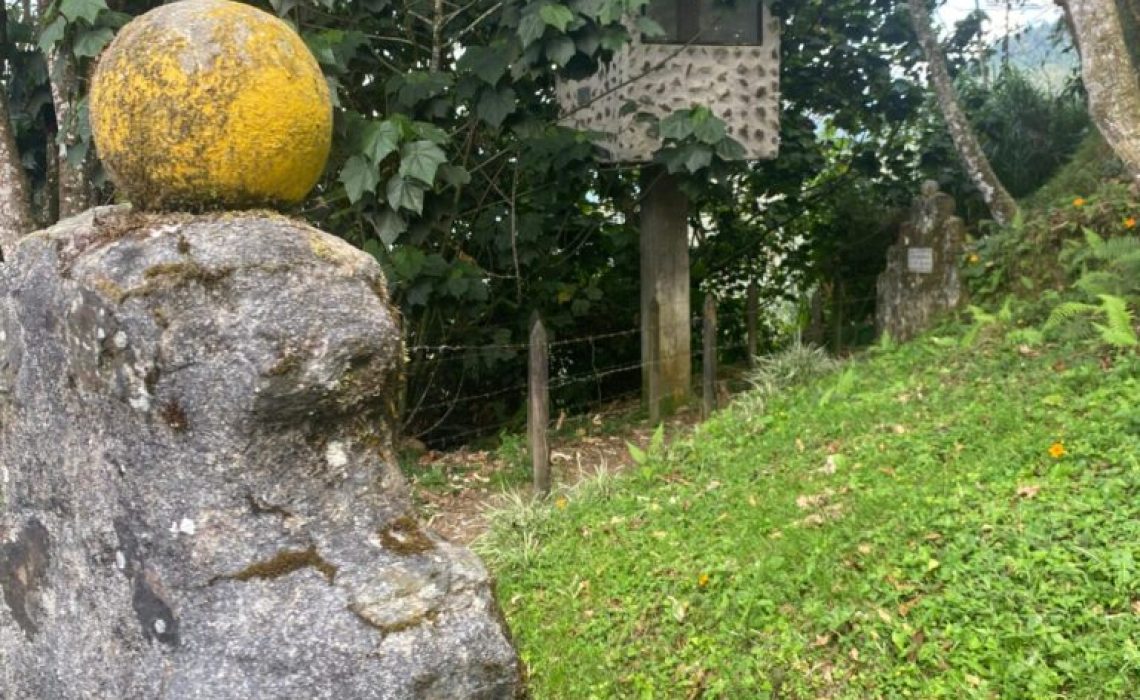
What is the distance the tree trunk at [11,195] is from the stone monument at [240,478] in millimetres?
4122

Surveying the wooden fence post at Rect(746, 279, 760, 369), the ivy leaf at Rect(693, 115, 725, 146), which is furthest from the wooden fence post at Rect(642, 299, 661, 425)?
the ivy leaf at Rect(693, 115, 725, 146)

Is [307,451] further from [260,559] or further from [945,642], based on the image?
[945,642]

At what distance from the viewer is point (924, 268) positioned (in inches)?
364

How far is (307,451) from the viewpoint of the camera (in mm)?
2871

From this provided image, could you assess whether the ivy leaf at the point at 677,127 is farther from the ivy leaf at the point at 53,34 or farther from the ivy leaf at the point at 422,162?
the ivy leaf at the point at 53,34

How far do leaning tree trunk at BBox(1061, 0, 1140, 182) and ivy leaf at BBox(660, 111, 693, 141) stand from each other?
2.52 meters

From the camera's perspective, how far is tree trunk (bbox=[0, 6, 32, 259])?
6.66 m

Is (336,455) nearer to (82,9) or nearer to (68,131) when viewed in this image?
(82,9)

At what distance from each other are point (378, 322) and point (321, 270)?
208 mm

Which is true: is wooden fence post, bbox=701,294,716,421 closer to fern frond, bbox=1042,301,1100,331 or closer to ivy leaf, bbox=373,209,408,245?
fern frond, bbox=1042,301,1100,331

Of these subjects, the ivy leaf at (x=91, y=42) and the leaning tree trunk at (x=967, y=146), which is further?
the leaning tree trunk at (x=967, y=146)

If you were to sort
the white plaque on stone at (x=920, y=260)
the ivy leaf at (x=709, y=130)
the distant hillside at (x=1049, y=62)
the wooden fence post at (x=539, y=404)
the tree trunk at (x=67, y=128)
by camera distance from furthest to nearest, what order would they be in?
the distant hillside at (x=1049, y=62), the white plaque on stone at (x=920, y=260), the ivy leaf at (x=709, y=130), the wooden fence post at (x=539, y=404), the tree trunk at (x=67, y=128)

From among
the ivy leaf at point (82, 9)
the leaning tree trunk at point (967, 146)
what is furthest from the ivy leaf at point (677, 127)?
the ivy leaf at point (82, 9)

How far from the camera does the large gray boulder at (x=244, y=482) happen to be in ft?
9.02
